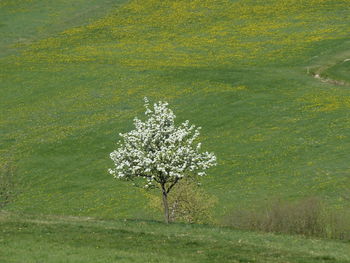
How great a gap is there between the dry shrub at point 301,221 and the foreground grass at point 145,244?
399 centimetres

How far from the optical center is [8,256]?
35.1 meters

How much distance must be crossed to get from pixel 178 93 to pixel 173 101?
9.69 ft

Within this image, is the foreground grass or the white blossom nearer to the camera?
the foreground grass

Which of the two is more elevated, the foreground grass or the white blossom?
the white blossom

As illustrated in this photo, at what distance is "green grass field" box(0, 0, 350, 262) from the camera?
2434 inches

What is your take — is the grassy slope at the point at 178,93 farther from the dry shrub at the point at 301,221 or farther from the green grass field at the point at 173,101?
the dry shrub at the point at 301,221

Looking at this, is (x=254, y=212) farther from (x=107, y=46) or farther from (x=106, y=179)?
(x=107, y=46)

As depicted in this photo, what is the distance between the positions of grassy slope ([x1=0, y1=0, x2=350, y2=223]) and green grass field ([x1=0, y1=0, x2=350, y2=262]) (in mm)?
237

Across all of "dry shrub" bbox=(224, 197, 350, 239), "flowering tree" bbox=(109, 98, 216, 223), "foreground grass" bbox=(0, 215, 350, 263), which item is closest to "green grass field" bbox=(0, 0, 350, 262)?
"foreground grass" bbox=(0, 215, 350, 263)

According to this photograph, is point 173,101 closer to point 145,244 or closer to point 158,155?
point 158,155

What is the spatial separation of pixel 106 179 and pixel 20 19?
73.7 metres

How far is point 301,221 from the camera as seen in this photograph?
4781 centimetres

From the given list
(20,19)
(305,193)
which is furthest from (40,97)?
(305,193)

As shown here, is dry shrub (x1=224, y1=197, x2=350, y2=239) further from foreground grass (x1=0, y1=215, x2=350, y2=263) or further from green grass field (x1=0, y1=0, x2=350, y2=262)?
green grass field (x1=0, y1=0, x2=350, y2=262)
